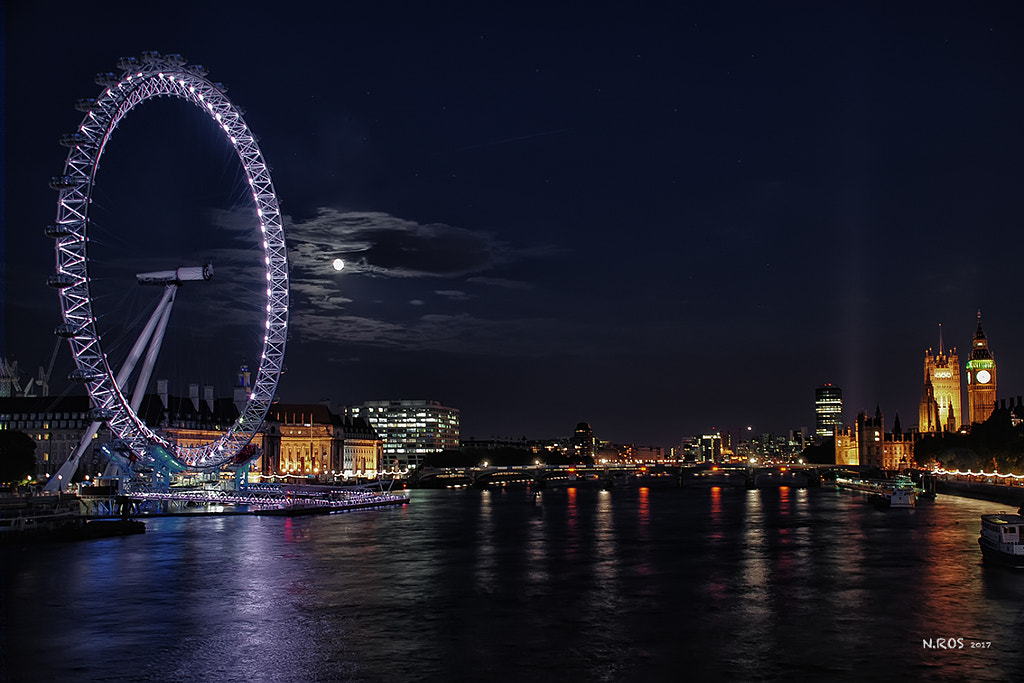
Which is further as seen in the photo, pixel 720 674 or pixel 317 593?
pixel 317 593

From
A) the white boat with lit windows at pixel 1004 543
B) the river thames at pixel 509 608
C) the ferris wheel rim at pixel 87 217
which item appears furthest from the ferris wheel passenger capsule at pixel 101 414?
the white boat with lit windows at pixel 1004 543

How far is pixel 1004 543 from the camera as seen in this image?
5569 cm

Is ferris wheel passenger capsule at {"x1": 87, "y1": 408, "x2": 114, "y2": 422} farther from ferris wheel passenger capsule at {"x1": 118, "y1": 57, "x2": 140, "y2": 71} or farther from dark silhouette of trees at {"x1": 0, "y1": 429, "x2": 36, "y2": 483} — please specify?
dark silhouette of trees at {"x1": 0, "y1": 429, "x2": 36, "y2": 483}

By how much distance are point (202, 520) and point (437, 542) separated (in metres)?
30.1

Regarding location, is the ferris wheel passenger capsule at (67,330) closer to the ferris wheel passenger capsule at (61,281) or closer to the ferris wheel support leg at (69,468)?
the ferris wheel passenger capsule at (61,281)

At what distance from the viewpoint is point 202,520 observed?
93.4 meters

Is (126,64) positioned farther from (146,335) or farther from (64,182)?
(146,335)

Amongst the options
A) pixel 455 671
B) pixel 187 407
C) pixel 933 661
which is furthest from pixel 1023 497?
pixel 187 407

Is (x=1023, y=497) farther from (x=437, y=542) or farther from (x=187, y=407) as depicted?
(x=187, y=407)

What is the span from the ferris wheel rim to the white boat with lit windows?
52739 millimetres

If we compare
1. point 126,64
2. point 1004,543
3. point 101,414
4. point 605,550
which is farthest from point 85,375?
point 1004,543

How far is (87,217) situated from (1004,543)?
60680mm

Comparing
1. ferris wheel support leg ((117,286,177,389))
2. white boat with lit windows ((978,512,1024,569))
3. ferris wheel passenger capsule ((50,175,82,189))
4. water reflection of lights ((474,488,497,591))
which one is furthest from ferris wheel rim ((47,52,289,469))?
white boat with lit windows ((978,512,1024,569))

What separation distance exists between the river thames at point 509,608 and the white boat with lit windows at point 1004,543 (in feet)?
4.48
